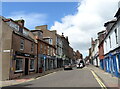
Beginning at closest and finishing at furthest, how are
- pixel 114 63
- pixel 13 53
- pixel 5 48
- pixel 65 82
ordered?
1. pixel 65 82
2. pixel 114 63
3. pixel 13 53
4. pixel 5 48

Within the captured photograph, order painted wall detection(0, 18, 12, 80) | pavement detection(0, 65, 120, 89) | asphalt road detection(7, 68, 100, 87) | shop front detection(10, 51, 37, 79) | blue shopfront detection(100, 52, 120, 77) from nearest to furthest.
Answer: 1. pavement detection(0, 65, 120, 89)
2. asphalt road detection(7, 68, 100, 87)
3. blue shopfront detection(100, 52, 120, 77)
4. painted wall detection(0, 18, 12, 80)
5. shop front detection(10, 51, 37, 79)

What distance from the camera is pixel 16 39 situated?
62.8 feet

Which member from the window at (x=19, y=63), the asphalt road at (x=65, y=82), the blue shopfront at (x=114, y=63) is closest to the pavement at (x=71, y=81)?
the asphalt road at (x=65, y=82)

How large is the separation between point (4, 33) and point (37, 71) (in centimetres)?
1063

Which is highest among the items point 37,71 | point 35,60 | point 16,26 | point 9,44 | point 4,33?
point 16,26

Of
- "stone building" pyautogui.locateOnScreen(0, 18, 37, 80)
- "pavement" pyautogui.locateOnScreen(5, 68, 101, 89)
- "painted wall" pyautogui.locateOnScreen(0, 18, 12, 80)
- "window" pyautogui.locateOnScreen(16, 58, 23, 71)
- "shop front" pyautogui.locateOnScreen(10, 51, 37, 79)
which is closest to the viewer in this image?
"pavement" pyautogui.locateOnScreen(5, 68, 101, 89)

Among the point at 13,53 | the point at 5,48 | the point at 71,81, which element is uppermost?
the point at 5,48

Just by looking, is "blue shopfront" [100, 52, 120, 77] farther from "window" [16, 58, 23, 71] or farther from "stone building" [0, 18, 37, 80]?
"window" [16, 58, 23, 71]

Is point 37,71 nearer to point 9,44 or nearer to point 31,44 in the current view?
point 31,44

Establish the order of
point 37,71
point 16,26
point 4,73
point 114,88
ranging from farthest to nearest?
point 37,71
point 16,26
point 4,73
point 114,88

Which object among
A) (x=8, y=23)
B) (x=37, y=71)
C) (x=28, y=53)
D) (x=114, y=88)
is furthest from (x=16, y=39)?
(x=114, y=88)

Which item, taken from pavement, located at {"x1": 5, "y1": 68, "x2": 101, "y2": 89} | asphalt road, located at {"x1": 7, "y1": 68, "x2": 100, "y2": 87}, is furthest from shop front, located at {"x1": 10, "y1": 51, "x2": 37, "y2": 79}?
pavement, located at {"x1": 5, "y1": 68, "x2": 101, "y2": 89}

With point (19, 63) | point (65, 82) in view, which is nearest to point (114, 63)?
point (65, 82)

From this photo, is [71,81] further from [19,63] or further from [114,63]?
[19,63]
